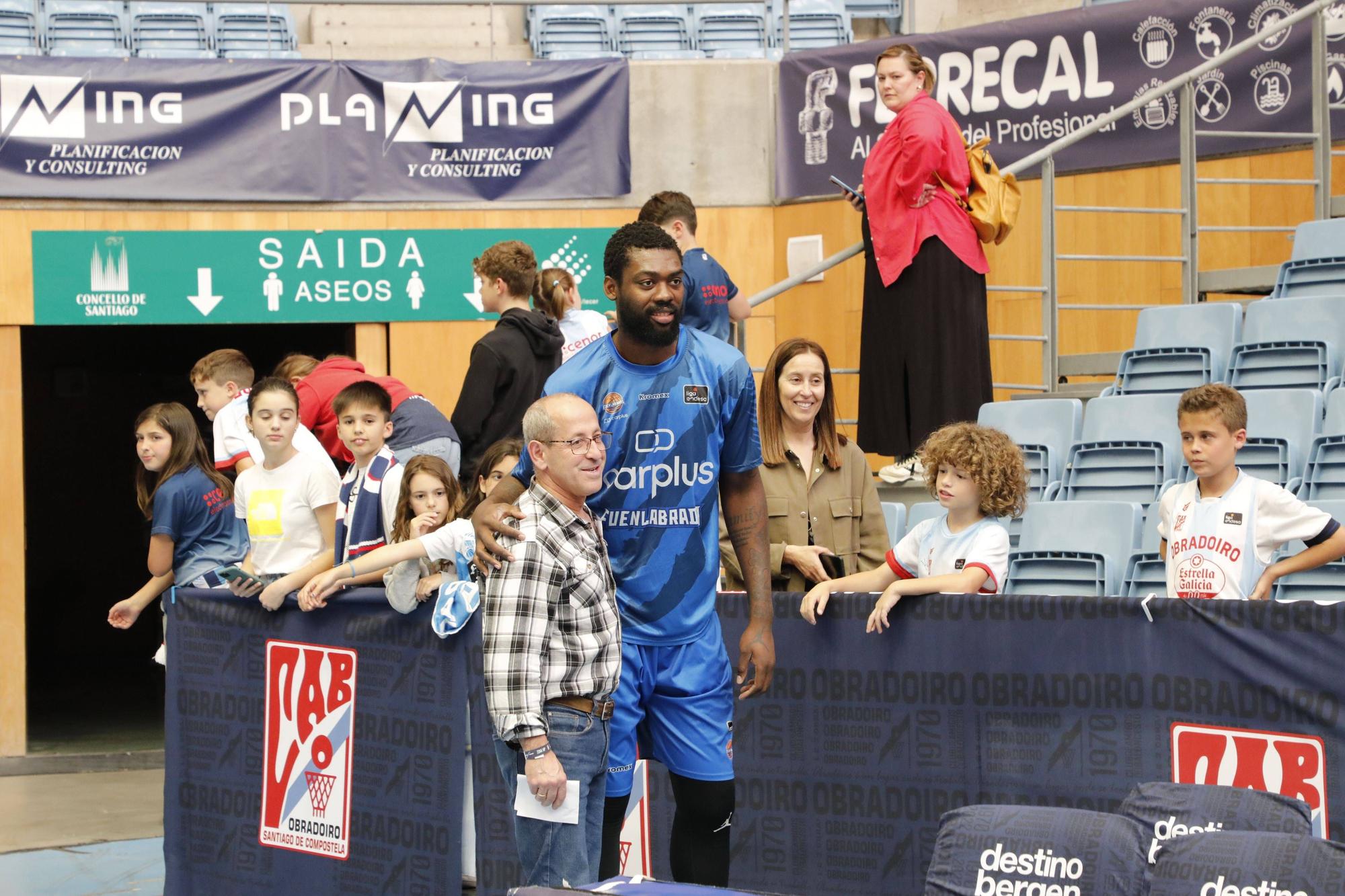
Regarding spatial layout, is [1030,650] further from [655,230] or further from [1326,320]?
[1326,320]

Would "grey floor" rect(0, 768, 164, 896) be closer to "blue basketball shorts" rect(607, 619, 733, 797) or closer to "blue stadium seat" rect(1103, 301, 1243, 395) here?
"blue basketball shorts" rect(607, 619, 733, 797)

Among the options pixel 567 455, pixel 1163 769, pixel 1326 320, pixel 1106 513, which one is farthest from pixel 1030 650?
pixel 1326 320

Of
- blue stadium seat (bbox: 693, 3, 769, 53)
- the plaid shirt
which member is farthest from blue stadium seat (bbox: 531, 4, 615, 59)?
the plaid shirt

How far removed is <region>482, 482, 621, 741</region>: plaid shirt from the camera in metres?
3.68

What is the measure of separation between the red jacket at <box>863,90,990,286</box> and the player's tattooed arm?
3.78 metres

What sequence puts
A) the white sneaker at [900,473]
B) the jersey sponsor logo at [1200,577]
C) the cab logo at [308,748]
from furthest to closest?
1. the white sneaker at [900,473]
2. the cab logo at [308,748]
3. the jersey sponsor logo at [1200,577]

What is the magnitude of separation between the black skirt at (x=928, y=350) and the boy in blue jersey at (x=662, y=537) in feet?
12.5

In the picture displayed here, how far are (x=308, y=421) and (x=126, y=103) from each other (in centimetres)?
473

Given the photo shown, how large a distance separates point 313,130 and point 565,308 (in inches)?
156

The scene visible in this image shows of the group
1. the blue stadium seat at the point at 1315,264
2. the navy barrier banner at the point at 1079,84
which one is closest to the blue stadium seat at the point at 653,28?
the navy barrier banner at the point at 1079,84

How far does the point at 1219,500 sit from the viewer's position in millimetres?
5117

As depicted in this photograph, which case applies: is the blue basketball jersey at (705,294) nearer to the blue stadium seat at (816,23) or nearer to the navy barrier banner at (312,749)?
the navy barrier banner at (312,749)

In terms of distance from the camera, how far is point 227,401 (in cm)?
739

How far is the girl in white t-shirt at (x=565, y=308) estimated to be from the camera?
7.63 m
